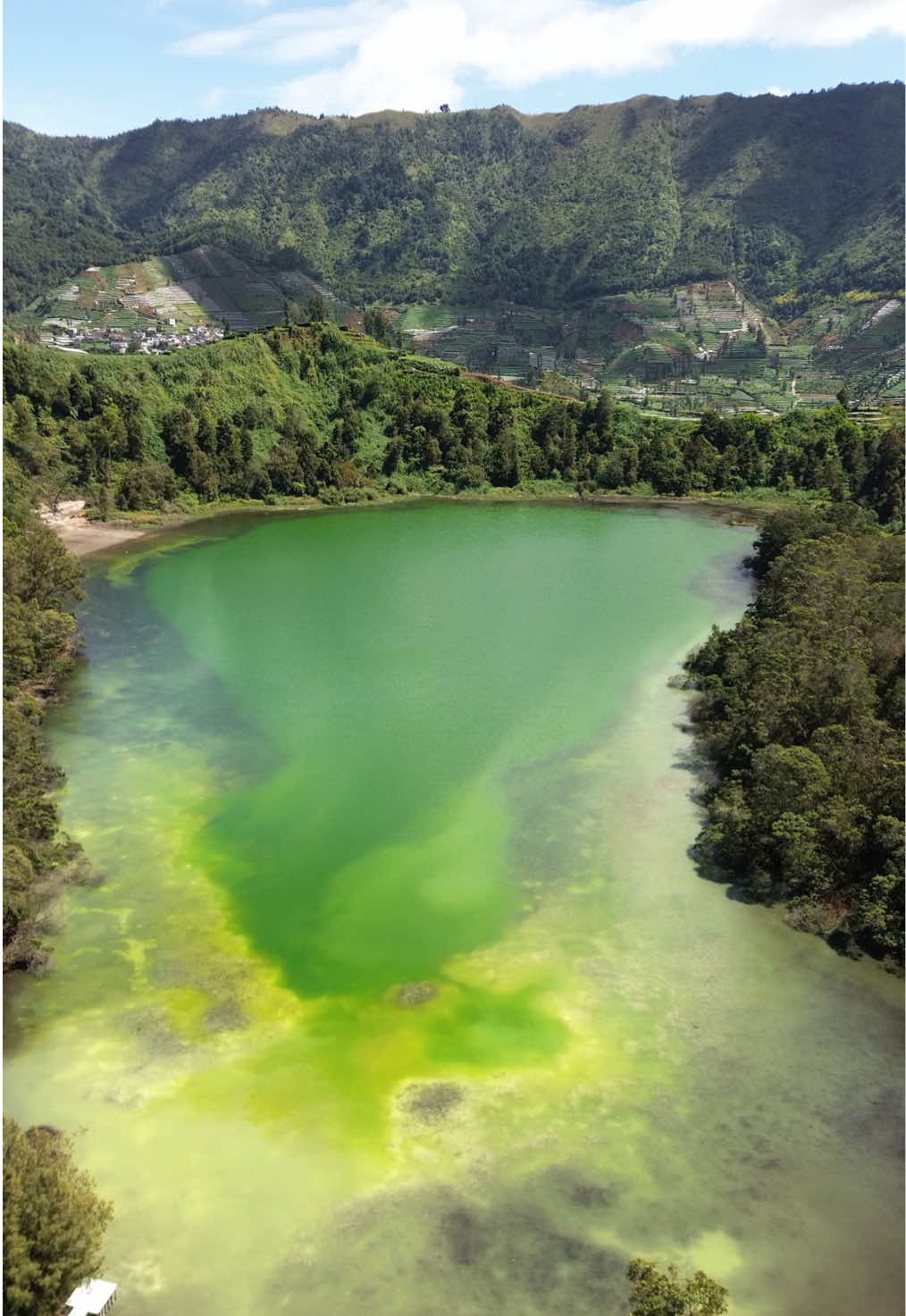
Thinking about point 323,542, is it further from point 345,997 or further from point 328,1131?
point 328,1131

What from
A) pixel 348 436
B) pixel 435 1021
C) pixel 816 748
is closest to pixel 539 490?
pixel 348 436

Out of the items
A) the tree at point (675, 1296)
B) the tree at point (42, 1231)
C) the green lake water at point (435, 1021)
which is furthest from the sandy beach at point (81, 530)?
the tree at point (675, 1296)

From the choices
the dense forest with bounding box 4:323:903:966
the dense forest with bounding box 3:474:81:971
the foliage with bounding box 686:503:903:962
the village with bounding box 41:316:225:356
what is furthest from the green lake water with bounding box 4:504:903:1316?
the village with bounding box 41:316:225:356

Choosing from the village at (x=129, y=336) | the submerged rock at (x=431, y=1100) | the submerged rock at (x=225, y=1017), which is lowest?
the submerged rock at (x=431, y=1100)

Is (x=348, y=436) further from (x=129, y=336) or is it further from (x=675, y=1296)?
(x=675, y=1296)

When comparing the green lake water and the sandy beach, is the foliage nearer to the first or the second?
the green lake water

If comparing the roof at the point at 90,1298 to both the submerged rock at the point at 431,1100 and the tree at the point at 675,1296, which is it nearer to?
the submerged rock at the point at 431,1100
